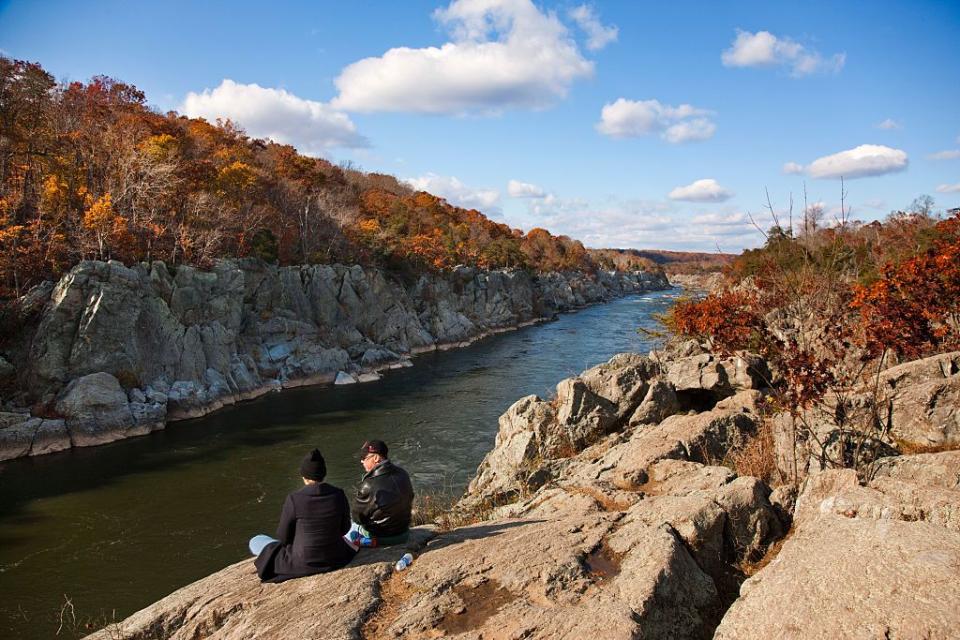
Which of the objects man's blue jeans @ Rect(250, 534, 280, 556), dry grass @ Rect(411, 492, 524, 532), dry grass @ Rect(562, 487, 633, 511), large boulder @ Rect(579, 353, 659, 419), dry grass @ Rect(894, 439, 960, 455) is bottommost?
dry grass @ Rect(411, 492, 524, 532)

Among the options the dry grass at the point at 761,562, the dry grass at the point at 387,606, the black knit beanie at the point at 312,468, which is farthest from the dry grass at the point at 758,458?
the black knit beanie at the point at 312,468

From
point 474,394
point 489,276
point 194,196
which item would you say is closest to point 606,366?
point 474,394

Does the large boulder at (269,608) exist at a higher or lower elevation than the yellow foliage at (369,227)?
lower

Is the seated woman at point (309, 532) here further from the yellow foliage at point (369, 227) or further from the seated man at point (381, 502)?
Answer: the yellow foliage at point (369, 227)

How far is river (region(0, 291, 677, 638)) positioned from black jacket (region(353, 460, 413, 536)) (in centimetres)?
672

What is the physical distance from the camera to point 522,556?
21.3 ft

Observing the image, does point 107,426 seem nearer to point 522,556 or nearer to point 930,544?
point 522,556

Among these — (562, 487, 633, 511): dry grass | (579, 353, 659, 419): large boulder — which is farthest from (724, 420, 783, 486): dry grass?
(579, 353, 659, 419): large boulder

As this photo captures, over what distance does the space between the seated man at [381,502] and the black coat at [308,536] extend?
Answer: 50 cm

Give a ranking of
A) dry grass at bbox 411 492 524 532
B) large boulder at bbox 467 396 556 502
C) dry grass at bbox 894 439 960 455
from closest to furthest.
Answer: dry grass at bbox 894 439 960 455 → dry grass at bbox 411 492 524 532 → large boulder at bbox 467 396 556 502

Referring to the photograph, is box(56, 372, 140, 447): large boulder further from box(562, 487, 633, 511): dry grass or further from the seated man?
box(562, 487, 633, 511): dry grass

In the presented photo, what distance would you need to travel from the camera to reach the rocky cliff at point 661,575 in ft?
14.9

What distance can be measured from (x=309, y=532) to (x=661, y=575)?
393cm

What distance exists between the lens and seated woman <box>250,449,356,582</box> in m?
6.57
